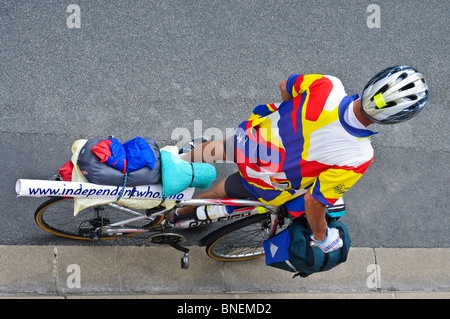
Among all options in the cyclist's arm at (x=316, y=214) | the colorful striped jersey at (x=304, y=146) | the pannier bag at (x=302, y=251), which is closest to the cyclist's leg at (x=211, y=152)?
the colorful striped jersey at (x=304, y=146)

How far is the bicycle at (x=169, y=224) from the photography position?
381 cm

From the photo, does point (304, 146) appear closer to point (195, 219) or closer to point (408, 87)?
point (408, 87)

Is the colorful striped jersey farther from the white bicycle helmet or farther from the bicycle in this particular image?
the bicycle

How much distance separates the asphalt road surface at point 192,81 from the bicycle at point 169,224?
246 millimetres

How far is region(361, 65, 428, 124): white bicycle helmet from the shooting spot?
273cm

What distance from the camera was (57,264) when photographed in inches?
167

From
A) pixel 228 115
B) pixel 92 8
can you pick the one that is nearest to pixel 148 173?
pixel 228 115

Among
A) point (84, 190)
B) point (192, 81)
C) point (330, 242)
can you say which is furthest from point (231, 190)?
point (192, 81)

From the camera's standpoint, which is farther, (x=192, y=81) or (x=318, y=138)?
(x=192, y=81)

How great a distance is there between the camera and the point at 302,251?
11.8ft

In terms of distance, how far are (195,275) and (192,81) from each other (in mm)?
2042

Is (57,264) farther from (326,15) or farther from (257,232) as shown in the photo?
(326,15)

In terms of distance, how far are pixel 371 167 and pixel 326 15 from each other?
1993 millimetres

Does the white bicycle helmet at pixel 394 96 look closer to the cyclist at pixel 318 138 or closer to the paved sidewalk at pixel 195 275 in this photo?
the cyclist at pixel 318 138
